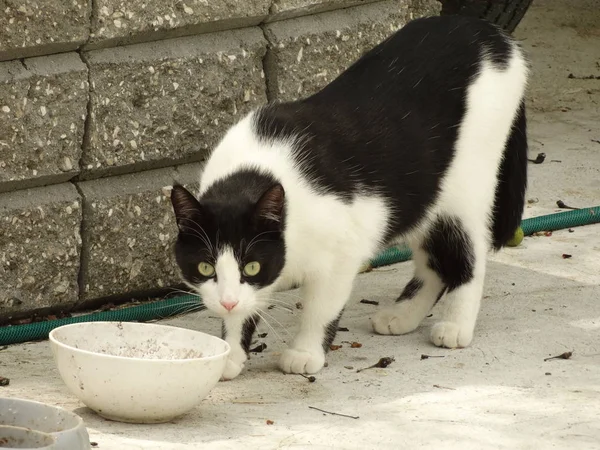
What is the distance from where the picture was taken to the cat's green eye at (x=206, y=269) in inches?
147

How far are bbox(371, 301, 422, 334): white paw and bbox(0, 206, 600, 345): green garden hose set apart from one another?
69 centimetres

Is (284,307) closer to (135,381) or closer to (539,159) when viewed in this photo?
(135,381)

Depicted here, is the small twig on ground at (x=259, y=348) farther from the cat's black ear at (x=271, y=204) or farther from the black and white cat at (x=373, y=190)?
the cat's black ear at (x=271, y=204)

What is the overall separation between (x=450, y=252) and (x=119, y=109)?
1.38 meters

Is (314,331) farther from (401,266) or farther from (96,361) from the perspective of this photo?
(401,266)

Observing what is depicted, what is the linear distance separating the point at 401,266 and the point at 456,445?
2.12 metres

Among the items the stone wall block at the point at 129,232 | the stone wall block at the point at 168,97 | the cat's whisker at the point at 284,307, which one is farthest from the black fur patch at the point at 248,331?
the stone wall block at the point at 168,97

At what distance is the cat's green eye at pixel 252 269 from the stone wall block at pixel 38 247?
103 cm

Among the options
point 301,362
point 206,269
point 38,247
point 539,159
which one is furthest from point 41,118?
point 539,159

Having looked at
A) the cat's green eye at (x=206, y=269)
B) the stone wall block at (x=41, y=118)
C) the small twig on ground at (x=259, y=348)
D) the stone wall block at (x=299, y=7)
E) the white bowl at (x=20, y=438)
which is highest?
the stone wall block at (x=299, y=7)

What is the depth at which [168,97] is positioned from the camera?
4609mm

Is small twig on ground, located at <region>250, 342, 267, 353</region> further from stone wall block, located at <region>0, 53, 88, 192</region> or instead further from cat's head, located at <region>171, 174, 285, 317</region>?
stone wall block, located at <region>0, 53, 88, 192</region>

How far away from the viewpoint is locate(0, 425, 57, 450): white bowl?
2.82 metres

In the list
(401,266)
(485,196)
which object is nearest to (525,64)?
(485,196)
